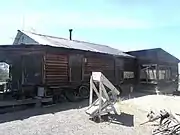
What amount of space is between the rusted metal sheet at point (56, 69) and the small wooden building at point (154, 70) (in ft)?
26.7

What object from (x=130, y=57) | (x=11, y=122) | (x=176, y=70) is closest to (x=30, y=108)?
(x=11, y=122)

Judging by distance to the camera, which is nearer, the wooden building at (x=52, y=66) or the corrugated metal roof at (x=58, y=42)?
the wooden building at (x=52, y=66)

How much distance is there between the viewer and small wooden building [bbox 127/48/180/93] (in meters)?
17.6

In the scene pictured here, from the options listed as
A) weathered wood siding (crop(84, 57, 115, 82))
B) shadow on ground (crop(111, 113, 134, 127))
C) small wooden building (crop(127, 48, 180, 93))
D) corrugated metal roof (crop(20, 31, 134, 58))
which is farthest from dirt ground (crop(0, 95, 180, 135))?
small wooden building (crop(127, 48, 180, 93))

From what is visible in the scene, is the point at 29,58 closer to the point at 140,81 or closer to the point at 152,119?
the point at 152,119

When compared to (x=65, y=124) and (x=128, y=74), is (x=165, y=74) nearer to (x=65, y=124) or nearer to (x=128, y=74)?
(x=128, y=74)

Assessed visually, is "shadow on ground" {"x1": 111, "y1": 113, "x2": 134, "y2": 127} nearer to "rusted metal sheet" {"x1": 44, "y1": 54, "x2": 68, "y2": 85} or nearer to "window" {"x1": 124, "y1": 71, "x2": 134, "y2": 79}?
"rusted metal sheet" {"x1": 44, "y1": 54, "x2": 68, "y2": 85}

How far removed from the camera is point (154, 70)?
1786 cm

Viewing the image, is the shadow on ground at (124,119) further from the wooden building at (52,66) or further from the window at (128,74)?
the window at (128,74)

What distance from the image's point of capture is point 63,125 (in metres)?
6.82

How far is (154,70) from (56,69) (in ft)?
30.4

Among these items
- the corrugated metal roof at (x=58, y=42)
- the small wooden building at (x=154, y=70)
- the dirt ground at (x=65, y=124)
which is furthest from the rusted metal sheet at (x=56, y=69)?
the small wooden building at (x=154, y=70)

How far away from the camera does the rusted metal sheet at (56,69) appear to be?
11336mm

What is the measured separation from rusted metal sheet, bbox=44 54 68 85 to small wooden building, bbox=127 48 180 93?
8.14 meters
